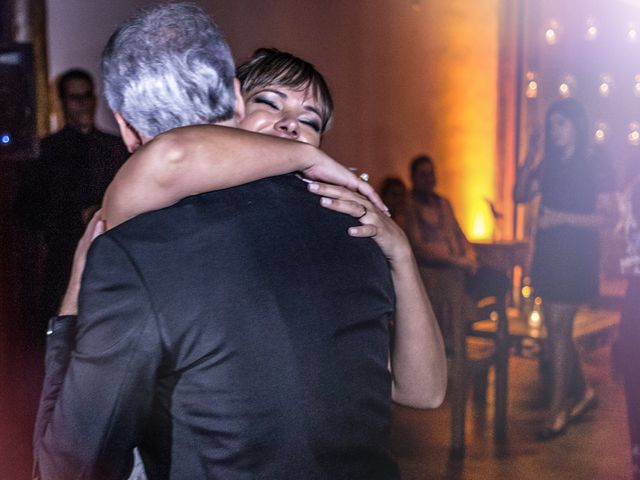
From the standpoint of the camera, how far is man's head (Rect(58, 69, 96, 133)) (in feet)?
11.3

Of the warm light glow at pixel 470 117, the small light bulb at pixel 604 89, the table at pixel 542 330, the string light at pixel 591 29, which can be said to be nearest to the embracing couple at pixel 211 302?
the table at pixel 542 330

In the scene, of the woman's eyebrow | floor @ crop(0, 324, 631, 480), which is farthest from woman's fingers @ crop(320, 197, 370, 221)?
floor @ crop(0, 324, 631, 480)

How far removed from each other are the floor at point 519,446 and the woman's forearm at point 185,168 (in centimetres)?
270

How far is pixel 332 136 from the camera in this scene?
5828 millimetres

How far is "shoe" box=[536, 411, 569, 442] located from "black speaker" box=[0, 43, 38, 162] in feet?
9.55

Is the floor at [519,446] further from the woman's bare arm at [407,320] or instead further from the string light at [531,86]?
the string light at [531,86]

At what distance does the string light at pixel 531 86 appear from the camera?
811 centimetres

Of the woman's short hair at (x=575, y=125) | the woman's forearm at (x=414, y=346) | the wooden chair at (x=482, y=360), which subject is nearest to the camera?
the woman's forearm at (x=414, y=346)

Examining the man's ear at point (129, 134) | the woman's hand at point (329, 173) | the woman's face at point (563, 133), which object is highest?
the man's ear at point (129, 134)

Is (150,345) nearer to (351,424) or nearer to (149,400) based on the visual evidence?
(149,400)

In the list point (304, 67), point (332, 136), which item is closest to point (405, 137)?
point (332, 136)

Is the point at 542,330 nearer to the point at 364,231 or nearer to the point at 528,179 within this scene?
the point at 528,179

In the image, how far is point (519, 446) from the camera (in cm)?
383

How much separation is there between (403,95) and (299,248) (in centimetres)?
593
